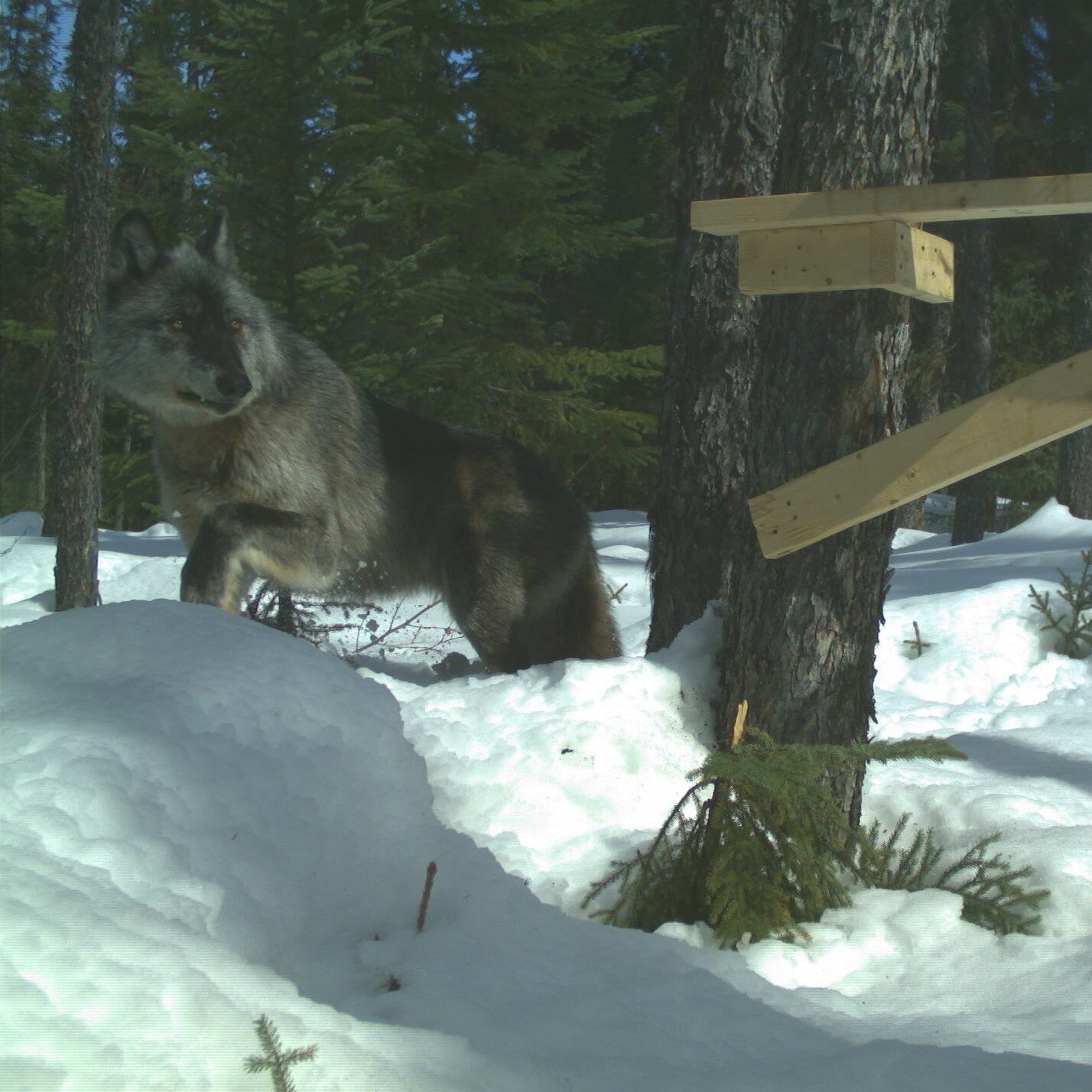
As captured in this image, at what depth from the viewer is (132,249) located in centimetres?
529

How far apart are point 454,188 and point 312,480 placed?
6977mm

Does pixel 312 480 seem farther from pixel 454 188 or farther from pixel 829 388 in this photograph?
pixel 454 188

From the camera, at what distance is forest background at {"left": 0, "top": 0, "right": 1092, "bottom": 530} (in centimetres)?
860

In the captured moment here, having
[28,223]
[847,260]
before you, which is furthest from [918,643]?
[28,223]

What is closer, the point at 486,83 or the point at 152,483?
the point at 152,483

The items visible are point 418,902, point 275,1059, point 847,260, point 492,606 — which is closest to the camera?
point 275,1059

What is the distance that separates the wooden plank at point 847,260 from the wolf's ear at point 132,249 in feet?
10.3

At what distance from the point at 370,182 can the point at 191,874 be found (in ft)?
24.1

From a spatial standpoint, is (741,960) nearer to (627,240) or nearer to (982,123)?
(627,240)

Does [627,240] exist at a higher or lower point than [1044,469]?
higher

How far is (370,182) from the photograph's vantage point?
8.78m

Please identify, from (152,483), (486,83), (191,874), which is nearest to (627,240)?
(486,83)

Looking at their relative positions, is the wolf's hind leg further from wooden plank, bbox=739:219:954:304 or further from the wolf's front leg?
wooden plank, bbox=739:219:954:304

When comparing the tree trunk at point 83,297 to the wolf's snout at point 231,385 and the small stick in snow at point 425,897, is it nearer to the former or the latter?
the wolf's snout at point 231,385
